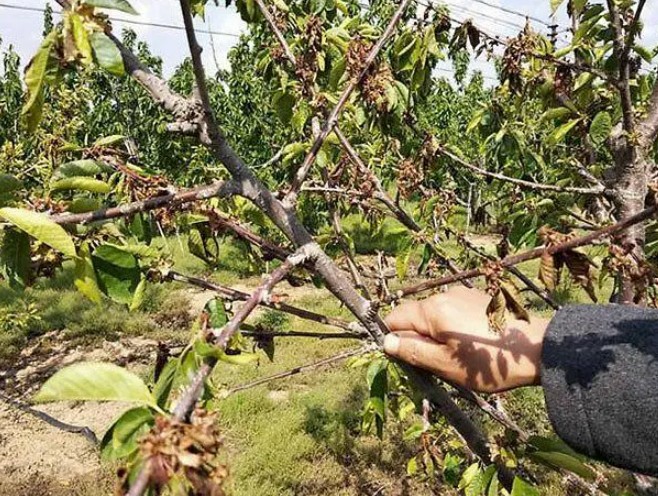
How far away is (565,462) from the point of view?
1.12m

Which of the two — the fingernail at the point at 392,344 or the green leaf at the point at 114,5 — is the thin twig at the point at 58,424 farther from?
the green leaf at the point at 114,5

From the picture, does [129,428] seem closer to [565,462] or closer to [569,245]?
[569,245]

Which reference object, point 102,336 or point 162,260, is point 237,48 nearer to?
point 102,336

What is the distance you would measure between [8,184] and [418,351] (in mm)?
757

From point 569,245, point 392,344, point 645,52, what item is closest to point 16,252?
point 392,344

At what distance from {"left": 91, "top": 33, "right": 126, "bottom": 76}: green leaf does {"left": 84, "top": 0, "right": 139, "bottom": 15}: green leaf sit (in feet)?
0.12

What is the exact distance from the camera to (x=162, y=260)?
1234mm

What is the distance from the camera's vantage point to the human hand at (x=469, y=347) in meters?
1.02

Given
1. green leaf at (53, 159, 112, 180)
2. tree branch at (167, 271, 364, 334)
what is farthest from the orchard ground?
green leaf at (53, 159, 112, 180)

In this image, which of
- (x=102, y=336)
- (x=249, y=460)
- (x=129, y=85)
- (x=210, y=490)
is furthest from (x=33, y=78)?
(x=129, y=85)

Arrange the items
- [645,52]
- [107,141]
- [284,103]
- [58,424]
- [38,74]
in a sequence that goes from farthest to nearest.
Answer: [645,52] < [284,103] < [107,141] < [58,424] < [38,74]

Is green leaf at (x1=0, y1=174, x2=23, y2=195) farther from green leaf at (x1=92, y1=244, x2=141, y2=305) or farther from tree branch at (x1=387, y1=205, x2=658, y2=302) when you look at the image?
tree branch at (x1=387, y1=205, x2=658, y2=302)

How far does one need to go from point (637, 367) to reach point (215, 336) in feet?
2.28

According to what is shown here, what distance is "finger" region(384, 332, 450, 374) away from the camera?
1036 mm
